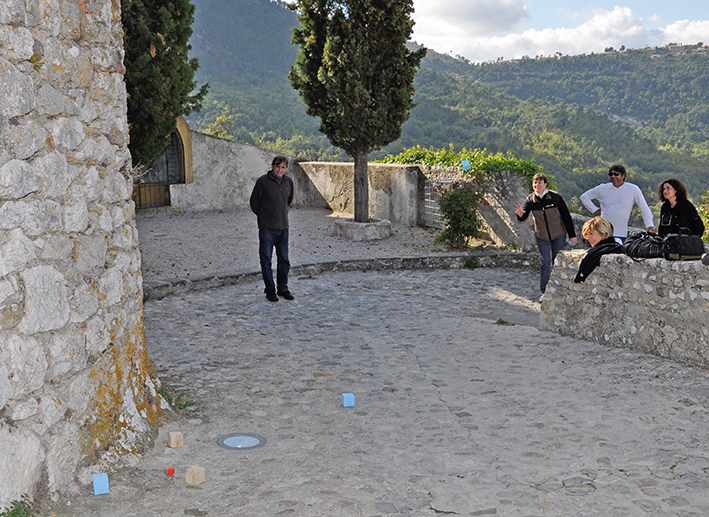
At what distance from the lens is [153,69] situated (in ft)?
33.2

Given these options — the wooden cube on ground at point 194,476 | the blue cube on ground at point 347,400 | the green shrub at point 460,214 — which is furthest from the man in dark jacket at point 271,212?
the wooden cube on ground at point 194,476

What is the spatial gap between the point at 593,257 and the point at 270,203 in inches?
148

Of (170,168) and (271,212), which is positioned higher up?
(170,168)

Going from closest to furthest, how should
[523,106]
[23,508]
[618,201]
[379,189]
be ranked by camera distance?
[23,508], [618,201], [379,189], [523,106]

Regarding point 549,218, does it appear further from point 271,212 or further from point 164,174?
point 164,174

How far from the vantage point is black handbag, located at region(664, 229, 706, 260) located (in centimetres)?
502

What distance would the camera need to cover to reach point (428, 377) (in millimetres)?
5020

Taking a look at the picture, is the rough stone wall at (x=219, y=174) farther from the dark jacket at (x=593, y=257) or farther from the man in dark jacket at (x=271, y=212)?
the dark jacket at (x=593, y=257)

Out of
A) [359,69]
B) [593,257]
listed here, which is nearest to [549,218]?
[593,257]

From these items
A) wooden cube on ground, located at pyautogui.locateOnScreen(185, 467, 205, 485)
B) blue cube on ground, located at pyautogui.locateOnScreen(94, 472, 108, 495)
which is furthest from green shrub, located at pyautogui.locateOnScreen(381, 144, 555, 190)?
blue cube on ground, located at pyautogui.locateOnScreen(94, 472, 108, 495)

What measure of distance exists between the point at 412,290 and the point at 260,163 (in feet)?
37.1

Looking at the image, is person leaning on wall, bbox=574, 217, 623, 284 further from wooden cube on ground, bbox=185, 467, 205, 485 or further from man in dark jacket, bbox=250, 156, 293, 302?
wooden cube on ground, bbox=185, 467, 205, 485

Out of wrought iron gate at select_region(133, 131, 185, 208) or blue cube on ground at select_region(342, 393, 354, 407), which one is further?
wrought iron gate at select_region(133, 131, 185, 208)

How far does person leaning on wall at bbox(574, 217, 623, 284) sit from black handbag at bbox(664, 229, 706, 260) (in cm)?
63
